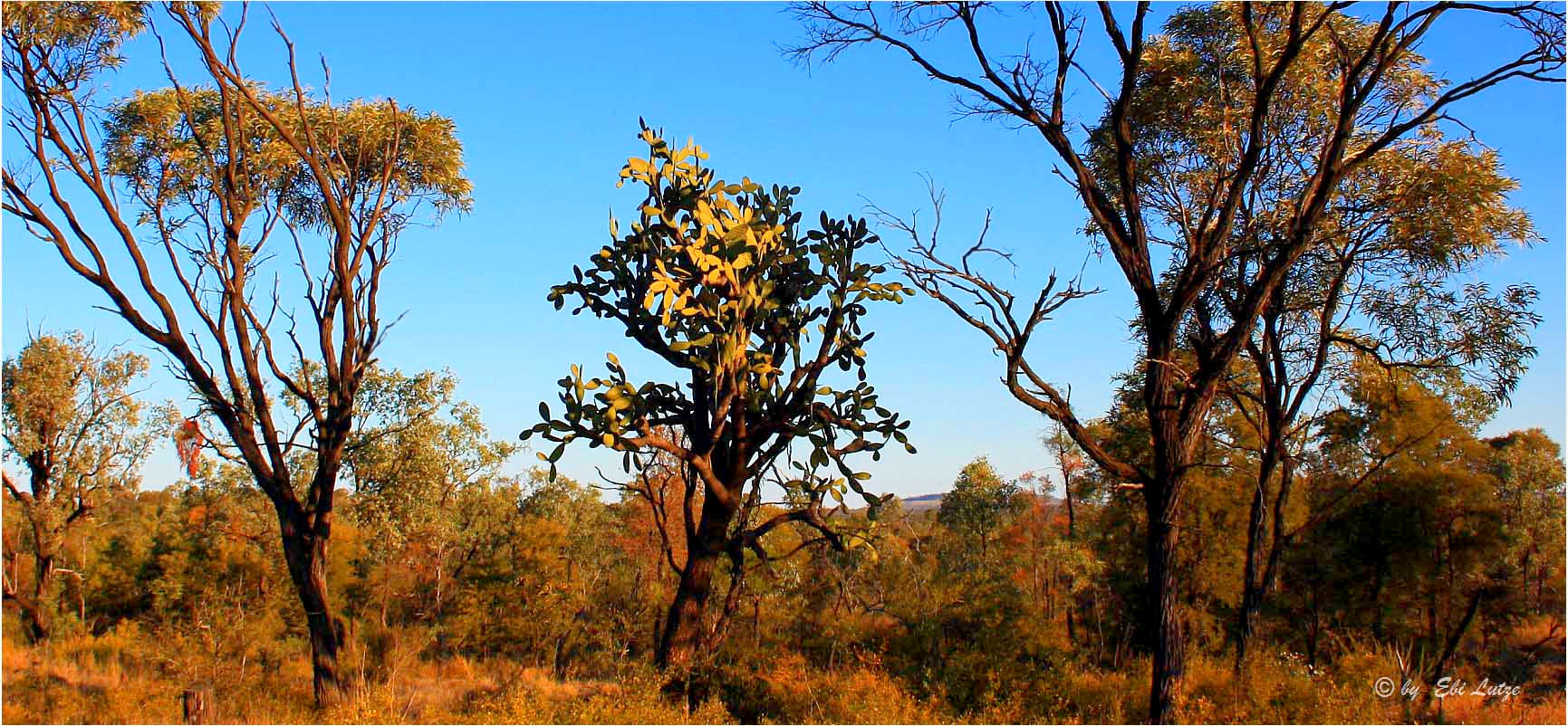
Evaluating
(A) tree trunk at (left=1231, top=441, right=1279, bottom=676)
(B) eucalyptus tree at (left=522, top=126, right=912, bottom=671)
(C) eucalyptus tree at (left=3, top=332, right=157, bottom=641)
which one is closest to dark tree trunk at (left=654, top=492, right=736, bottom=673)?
(B) eucalyptus tree at (left=522, top=126, right=912, bottom=671)

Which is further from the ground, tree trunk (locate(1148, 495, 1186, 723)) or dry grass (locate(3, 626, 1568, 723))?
tree trunk (locate(1148, 495, 1186, 723))

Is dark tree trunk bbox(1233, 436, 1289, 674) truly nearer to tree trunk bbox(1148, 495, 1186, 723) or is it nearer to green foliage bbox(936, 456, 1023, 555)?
tree trunk bbox(1148, 495, 1186, 723)

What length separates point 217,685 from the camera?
1332 cm

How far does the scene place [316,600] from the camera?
10.6 m

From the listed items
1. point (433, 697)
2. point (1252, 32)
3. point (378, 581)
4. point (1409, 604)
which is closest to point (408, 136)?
point (433, 697)

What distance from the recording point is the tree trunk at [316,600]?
10.6 metres

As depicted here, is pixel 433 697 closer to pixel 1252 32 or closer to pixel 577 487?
pixel 1252 32

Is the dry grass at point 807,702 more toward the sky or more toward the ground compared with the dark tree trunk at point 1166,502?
more toward the ground

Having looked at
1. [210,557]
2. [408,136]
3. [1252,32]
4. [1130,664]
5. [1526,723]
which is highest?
[408,136]

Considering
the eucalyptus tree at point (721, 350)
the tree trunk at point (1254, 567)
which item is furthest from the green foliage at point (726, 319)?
the tree trunk at point (1254, 567)

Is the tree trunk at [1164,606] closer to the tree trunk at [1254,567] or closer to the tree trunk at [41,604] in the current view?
the tree trunk at [1254,567]

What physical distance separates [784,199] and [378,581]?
81.3 ft

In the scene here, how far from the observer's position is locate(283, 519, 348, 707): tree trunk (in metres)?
10.6

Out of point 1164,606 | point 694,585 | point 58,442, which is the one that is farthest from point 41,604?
point 1164,606
